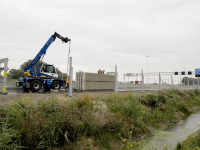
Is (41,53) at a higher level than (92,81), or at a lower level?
higher

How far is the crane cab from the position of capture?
14.8m

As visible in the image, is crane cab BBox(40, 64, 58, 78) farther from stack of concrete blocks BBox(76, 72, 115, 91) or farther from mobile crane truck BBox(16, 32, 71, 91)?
stack of concrete blocks BBox(76, 72, 115, 91)

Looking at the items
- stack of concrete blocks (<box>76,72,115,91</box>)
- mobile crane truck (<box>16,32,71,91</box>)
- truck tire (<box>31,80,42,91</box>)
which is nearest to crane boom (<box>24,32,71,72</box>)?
mobile crane truck (<box>16,32,71,91</box>)

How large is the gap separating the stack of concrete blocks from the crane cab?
2.36 m

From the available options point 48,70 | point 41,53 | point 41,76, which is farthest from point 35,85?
point 41,53

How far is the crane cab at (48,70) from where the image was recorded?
1483 cm

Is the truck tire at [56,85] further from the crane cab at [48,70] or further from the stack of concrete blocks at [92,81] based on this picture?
the stack of concrete blocks at [92,81]

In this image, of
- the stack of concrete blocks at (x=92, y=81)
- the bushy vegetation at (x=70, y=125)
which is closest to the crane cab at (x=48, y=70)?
the stack of concrete blocks at (x=92, y=81)

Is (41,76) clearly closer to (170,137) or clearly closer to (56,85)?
(56,85)

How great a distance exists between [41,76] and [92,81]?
4.92 m

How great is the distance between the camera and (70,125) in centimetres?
498

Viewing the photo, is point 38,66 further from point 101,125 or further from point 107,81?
point 101,125

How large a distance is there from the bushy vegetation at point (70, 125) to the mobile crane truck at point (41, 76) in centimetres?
829

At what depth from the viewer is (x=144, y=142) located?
616cm
